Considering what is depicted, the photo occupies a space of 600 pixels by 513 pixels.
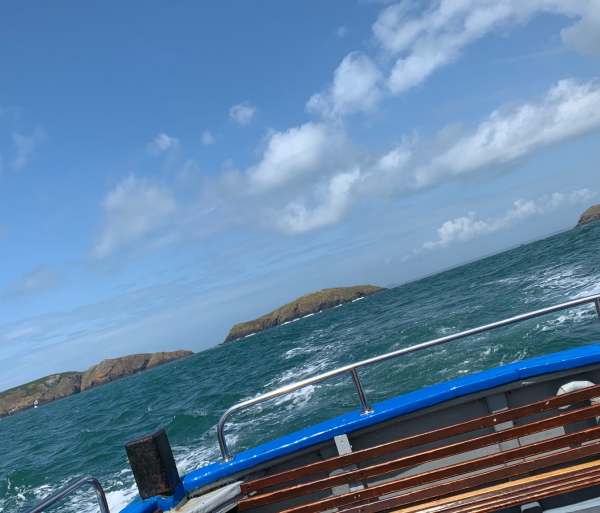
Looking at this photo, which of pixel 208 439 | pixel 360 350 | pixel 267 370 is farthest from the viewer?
pixel 267 370

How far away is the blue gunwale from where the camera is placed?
186 inches

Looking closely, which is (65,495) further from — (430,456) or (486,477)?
(486,477)

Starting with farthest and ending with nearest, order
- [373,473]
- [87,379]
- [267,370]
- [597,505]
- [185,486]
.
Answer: [87,379] → [267,370] → [185,486] → [373,473] → [597,505]

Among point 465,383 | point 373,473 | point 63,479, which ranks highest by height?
point 465,383

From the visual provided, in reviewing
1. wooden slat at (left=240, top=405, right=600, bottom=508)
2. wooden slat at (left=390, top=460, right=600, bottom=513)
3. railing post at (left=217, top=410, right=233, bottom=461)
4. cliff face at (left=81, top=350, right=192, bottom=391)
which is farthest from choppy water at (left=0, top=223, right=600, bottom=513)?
cliff face at (left=81, top=350, right=192, bottom=391)

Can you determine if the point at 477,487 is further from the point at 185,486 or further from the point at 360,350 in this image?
the point at 360,350

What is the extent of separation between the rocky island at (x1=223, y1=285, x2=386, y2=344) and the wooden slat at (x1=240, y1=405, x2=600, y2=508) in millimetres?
133764

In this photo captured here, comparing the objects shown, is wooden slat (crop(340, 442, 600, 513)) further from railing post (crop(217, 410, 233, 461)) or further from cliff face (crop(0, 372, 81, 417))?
cliff face (crop(0, 372, 81, 417))

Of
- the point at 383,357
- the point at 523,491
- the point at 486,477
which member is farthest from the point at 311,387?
the point at 523,491

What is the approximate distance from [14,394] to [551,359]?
173874 mm

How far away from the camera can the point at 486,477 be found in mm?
3861

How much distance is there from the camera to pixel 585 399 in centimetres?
423

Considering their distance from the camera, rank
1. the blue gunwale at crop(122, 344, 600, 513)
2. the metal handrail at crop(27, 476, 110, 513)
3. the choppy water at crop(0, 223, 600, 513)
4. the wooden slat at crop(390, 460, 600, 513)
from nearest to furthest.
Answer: the wooden slat at crop(390, 460, 600, 513)
the metal handrail at crop(27, 476, 110, 513)
the blue gunwale at crop(122, 344, 600, 513)
the choppy water at crop(0, 223, 600, 513)

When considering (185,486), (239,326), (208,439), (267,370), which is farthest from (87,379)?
(185,486)
